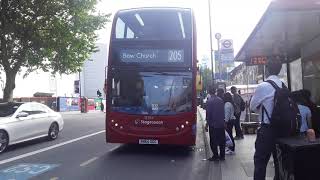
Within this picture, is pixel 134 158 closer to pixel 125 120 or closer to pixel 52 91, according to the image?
pixel 125 120

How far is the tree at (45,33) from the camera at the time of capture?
1083 inches

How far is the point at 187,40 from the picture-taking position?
535 inches

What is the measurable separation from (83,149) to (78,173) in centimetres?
467

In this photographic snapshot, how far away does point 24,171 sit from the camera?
1114cm

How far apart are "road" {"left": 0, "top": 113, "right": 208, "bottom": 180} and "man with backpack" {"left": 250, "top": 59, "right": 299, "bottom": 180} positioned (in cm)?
402

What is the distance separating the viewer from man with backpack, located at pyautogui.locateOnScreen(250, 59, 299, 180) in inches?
250

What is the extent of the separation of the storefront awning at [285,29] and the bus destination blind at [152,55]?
177 cm

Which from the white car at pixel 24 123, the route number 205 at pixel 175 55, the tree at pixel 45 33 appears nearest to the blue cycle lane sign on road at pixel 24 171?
the white car at pixel 24 123

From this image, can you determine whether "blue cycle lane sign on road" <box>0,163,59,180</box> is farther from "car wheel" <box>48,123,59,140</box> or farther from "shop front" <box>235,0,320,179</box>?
"car wheel" <box>48,123,59,140</box>

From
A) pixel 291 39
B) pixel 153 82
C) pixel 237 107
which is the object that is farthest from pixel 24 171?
pixel 237 107

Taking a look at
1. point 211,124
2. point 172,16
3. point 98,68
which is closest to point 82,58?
point 172,16

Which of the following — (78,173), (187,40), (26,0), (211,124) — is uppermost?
(26,0)

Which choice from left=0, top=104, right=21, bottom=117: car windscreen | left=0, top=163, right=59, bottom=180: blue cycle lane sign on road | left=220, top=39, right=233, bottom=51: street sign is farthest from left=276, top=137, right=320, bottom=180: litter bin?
left=220, top=39, right=233, bottom=51: street sign

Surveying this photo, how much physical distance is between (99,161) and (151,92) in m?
2.41
